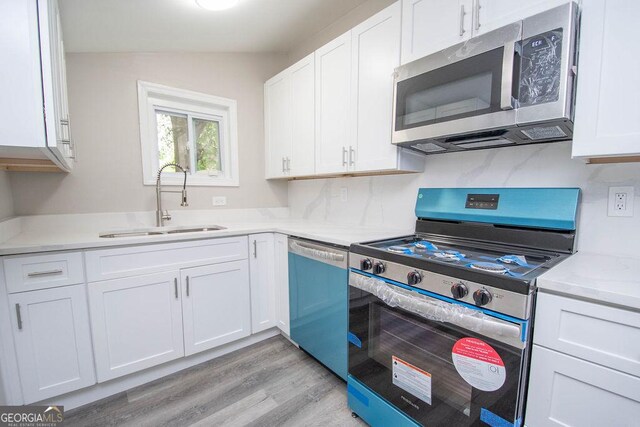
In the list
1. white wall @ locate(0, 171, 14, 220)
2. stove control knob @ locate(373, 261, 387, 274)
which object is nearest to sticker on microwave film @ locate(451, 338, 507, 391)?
stove control knob @ locate(373, 261, 387, 274)

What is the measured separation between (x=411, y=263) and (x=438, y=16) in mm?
1233

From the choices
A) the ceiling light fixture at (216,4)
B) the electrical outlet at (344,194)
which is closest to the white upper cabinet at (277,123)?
the electrical outlet at (344,194)

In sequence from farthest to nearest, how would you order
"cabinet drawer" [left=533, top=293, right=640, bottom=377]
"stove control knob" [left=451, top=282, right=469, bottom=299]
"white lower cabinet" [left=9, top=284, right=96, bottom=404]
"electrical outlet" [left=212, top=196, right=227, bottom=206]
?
"electrical outlet" [left=212, top=196, right=227, bottom=206] → "white lower cabinet" [left=9, top=284, right=96, bottom=404] → "stove control knob" [left=451, top=282, right=469, bottom=299] → "cabinet drawer" [left=533, top=293, right=640, bottom=377]

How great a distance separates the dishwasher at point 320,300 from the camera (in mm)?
1606

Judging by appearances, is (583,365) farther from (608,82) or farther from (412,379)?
(608,82)

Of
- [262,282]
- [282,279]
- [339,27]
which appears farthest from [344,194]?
[339,27]

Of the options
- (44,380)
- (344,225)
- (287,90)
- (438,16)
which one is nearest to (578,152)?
(438,16)

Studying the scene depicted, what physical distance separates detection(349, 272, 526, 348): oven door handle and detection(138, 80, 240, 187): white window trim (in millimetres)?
1830

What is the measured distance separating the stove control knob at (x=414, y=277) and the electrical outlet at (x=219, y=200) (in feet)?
6.54

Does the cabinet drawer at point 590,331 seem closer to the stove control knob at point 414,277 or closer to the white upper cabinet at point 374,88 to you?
the stove control knob at point 414,277

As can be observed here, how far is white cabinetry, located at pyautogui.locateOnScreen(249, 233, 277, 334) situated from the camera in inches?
83.2

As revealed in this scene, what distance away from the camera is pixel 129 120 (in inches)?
83.7

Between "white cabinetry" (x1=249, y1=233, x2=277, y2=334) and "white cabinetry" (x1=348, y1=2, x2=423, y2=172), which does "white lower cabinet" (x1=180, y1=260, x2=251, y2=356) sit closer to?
"white cabinetry" (x1=249, y1=233, x2=277, y2=334)

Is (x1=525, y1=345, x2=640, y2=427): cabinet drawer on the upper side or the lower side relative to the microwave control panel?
lower
